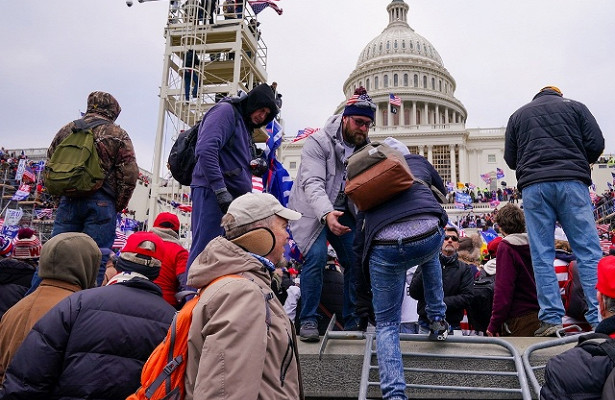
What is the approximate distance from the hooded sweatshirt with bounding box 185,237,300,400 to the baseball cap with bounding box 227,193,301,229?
14cm

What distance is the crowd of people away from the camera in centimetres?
202

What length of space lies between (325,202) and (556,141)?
202 cm

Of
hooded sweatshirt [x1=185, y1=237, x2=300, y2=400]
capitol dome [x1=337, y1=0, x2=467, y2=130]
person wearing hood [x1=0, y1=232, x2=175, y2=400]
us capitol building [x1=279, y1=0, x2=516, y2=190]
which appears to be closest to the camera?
hooded sweatshirt [x1=185, y1=237, x2=300, y2=400]

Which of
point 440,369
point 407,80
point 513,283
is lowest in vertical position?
point 440,369

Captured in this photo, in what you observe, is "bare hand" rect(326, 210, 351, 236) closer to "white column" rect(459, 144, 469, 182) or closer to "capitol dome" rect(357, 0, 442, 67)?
"white column" rect(459, 144, 469, 182)

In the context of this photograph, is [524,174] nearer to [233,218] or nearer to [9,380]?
[233,218]

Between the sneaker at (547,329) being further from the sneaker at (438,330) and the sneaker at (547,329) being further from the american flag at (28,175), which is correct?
the american flag at (28,175)

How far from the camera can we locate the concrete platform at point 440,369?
9.96ft

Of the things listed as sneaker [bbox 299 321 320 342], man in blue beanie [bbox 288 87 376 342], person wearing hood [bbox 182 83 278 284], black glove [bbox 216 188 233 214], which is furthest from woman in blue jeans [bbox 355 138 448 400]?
person wearing hood [bbox 182 83 278 284]

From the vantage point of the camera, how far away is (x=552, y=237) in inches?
165

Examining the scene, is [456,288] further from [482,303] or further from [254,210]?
[254,210]

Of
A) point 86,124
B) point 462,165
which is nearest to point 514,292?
point 86,124

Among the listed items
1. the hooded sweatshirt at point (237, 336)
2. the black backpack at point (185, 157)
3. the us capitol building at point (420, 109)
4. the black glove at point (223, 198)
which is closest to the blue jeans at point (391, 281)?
the hooded sweatshirt at point (237, 336)

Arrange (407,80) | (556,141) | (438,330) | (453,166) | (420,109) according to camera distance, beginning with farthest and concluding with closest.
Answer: (407,80) < (420,109) < (453,166) < (556,141) < (438,330)
